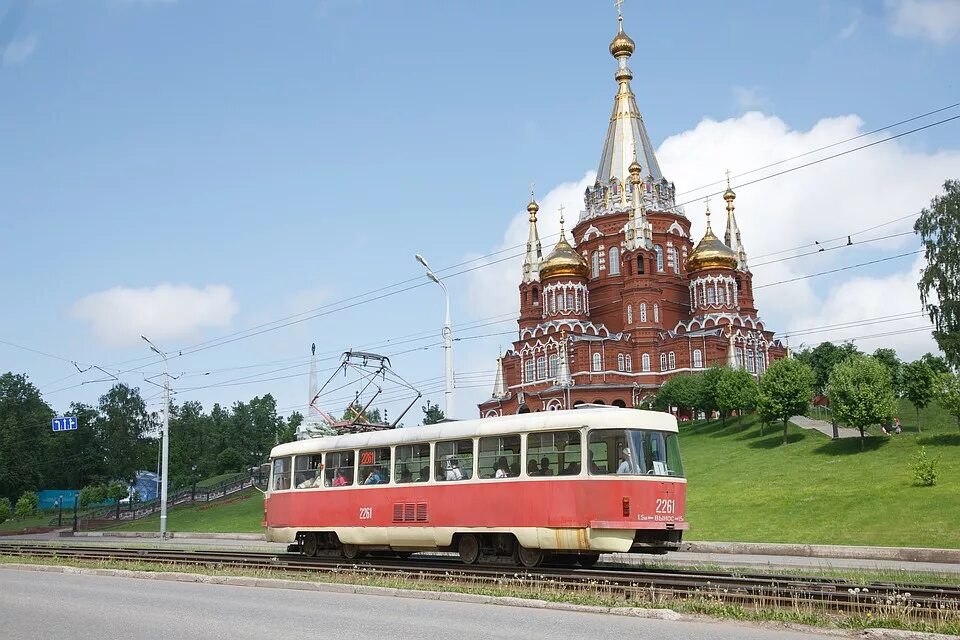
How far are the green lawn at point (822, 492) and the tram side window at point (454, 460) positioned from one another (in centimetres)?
1354

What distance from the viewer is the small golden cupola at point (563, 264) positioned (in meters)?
81.2

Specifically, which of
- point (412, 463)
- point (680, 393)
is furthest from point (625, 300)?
point (412, 463)

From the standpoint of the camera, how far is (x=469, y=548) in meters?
19.0

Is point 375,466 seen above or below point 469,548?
above

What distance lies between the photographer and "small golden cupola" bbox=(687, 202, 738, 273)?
261 ft

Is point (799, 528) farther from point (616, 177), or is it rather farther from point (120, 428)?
point (120, 428)

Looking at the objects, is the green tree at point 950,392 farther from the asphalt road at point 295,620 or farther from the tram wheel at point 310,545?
the asphalt road at point 295,620

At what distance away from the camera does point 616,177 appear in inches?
3344

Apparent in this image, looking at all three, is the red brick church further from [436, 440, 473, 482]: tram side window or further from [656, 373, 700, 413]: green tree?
[436, 440, 473, 482]: tram side window

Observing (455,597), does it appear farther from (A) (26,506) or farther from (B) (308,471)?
(A) (26,506)

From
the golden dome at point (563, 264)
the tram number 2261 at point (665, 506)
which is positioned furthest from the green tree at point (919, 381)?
the tram number 2261 at point (665, 506)

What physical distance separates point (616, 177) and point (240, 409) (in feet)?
213

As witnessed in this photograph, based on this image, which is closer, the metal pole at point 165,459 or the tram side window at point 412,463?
the tram side window at point 412,463

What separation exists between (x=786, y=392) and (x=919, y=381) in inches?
284
